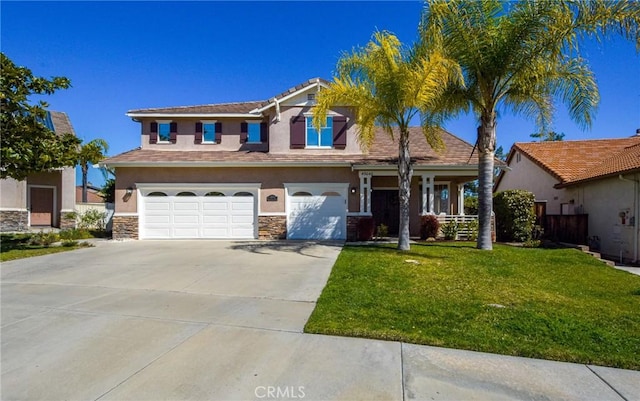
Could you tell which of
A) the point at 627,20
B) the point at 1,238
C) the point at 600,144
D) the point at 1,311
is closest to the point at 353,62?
the point at 627,20

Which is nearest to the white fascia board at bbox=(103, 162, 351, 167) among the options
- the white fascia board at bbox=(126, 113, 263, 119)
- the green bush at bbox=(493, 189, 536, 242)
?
the white fascia board at bbox=(126, 113, 263, 119)

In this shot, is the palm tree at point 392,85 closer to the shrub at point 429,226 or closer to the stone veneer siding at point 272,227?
the shrub at point 429,226

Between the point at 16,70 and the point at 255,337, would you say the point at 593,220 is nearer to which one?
the point at 255,337

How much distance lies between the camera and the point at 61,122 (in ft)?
77.6

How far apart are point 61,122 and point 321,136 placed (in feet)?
61.4

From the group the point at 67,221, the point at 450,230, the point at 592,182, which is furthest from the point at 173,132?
the point at 592,182

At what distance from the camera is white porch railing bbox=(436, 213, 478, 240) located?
14592 mm

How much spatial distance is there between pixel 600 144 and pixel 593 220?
8389mm

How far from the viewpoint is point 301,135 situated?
16031 millimetres

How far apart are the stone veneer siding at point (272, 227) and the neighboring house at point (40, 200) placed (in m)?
12.9

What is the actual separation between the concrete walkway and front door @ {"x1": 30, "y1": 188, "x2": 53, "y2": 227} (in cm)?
1813

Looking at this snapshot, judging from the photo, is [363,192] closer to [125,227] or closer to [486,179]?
[486,179]

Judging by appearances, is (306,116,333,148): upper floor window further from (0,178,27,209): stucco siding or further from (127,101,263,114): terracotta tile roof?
(0,178,27,209): stucco siding

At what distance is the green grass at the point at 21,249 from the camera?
35.3ft
